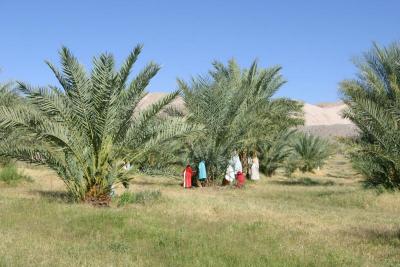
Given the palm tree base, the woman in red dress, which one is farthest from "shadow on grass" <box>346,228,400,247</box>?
the woman in red dress

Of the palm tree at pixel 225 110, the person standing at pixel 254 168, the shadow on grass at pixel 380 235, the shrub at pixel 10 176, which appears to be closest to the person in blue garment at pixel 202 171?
the palm tree at pixel 225 110

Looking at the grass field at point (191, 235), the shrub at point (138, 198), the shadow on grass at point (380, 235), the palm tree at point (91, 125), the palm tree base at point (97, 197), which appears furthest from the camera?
the shrub at point (138, 198)

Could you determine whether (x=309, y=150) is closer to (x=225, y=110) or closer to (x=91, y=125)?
(x=225, y=110)

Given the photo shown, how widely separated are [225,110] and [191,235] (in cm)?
1058

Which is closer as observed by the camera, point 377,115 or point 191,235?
A: point 191,235

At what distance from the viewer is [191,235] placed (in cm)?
816

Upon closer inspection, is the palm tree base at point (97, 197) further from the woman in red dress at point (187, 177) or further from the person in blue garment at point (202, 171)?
the person in blue garment at point (202, 171)

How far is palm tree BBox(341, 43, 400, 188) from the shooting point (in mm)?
14742

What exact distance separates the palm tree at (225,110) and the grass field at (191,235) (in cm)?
617

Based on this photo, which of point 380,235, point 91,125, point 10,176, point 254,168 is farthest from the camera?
point 254,168

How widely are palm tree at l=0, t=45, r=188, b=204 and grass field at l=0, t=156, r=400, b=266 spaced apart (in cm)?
77

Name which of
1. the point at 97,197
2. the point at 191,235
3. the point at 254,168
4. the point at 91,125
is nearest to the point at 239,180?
the point at 254,168

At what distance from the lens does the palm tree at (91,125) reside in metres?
11.3

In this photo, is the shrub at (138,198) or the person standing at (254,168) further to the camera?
the person standing at (254,168)
